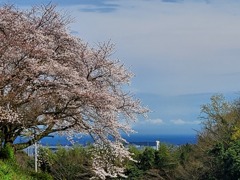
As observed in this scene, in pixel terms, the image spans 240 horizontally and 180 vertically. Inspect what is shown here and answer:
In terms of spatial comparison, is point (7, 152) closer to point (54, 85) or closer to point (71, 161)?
point (54, 85)

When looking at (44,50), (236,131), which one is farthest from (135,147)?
(44,50)

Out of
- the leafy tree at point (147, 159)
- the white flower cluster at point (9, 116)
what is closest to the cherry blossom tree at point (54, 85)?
the white flower cluster at point (9, 116)

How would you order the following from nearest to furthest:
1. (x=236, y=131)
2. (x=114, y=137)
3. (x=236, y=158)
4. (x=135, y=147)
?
(x=114, y=137)
(x=236, y=158)
(x=236, y=131)
(x=135, y=147)

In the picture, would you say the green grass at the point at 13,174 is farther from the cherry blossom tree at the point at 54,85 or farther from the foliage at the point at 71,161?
the foliage at the point at 71,161

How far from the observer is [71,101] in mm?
15352

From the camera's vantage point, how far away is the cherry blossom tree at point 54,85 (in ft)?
47.4

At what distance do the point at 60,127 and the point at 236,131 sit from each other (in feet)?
63.0

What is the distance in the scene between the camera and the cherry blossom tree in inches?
568

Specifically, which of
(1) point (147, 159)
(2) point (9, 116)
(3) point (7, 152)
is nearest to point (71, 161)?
(1) point (147, 159)

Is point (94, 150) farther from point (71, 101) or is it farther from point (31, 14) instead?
point (31, 14)

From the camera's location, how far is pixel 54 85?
1505 cm

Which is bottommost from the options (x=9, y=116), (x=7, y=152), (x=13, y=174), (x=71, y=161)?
(x=13, y=174)

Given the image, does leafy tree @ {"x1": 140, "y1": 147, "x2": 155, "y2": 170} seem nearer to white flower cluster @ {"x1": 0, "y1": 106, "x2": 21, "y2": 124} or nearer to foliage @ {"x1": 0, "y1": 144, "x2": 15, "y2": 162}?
foliage @ {"x1": 0, "y1": 144, "x2": 15, "y2": 162}

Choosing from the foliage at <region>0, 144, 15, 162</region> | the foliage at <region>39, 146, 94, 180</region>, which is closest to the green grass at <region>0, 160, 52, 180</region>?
the foliage at <region>0, 144, 15, 162</region>
